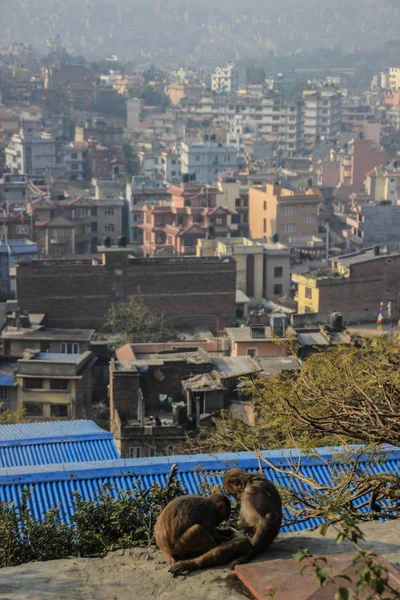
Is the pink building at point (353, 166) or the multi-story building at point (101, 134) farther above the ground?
the multi-story building at point (101, 134)

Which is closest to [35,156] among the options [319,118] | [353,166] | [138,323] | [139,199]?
[353,166]

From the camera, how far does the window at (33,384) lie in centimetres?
1756

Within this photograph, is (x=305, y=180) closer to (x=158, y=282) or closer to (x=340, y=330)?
(x=158, y=282)

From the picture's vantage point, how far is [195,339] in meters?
23.6

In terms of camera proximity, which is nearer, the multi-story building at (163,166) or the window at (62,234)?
the window at (62,234)

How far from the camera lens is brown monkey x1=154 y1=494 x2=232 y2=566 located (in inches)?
192

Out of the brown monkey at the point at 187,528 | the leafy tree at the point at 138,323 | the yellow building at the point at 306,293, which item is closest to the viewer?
the brown monkey at the point at 187,528

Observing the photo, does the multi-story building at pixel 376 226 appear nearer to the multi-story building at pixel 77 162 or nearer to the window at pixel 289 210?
the window at pixel 289 210

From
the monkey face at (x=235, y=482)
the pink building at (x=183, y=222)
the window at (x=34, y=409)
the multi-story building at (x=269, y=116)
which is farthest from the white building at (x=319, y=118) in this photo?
the monkey face at (x=235, y=482)

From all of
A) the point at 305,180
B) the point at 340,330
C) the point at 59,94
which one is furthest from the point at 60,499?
the point at 59,94

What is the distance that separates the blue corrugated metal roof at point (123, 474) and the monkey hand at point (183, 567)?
8.96 ft

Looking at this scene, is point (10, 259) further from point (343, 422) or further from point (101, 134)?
point (101, 134)

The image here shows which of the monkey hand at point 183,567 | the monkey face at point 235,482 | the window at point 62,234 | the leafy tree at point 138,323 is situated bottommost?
the leafy tree at point 138,323

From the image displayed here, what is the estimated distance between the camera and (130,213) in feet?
119
